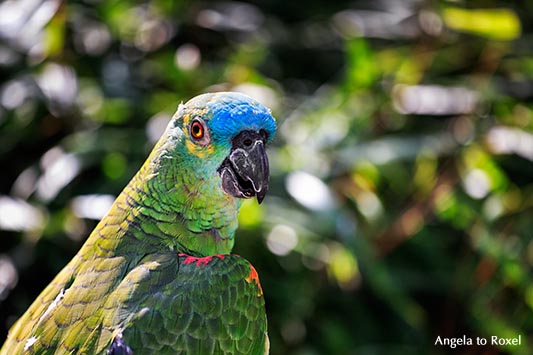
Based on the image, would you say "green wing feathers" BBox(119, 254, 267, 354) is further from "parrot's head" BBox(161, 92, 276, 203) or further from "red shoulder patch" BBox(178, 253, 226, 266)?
"parrot's head" BBox(161, 92, 276, 203)

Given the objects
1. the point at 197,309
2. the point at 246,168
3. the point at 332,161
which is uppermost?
the point at 246,168

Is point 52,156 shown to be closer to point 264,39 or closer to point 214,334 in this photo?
point 264,39

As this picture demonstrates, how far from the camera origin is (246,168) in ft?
3.33

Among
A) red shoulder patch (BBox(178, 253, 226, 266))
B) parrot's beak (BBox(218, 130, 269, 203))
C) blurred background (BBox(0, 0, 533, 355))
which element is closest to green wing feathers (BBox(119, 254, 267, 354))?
red shoulder patch (BBox(178, 253, 226, 266))

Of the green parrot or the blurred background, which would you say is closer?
the green parrot

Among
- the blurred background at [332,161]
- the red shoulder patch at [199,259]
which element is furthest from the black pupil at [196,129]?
the blurred background at [332,161]

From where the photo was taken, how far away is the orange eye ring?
40.7 inches

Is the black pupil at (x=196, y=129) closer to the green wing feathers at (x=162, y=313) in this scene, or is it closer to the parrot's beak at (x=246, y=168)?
the parrot's beak at (x=246, y=168)

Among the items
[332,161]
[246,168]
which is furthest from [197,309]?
[332,161]

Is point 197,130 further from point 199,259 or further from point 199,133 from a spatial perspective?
point 199,259

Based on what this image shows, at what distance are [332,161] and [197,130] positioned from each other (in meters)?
0.94

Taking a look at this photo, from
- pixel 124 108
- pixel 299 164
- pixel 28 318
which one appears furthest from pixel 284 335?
pixel 28 318

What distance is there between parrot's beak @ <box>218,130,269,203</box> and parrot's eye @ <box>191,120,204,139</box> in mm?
50

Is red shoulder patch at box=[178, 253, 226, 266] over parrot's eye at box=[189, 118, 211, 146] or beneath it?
beneath
